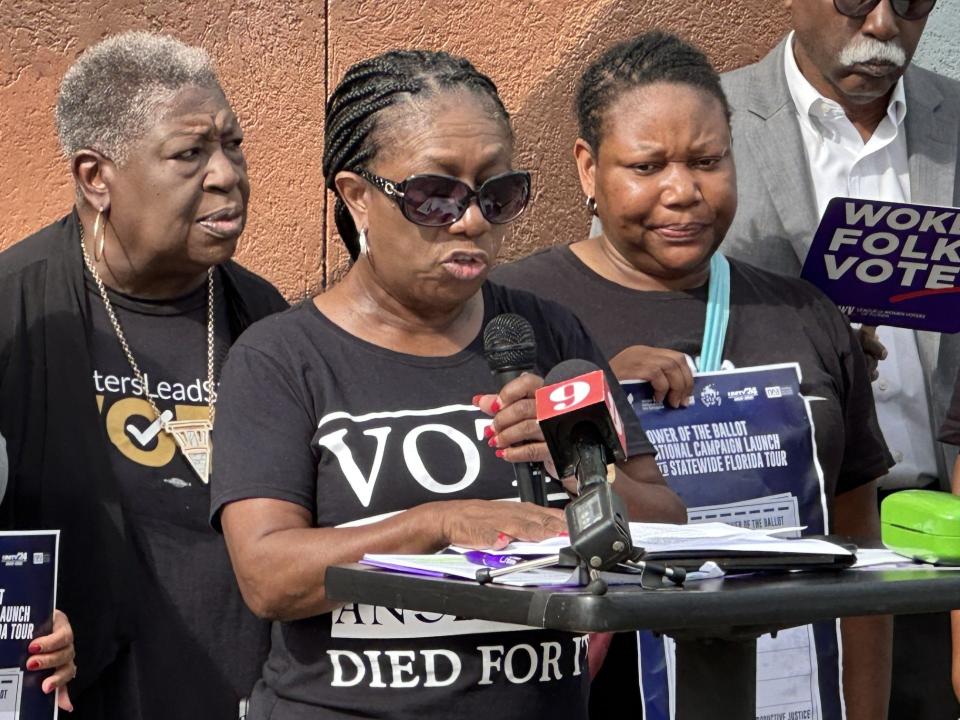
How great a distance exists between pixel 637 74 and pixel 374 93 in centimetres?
104

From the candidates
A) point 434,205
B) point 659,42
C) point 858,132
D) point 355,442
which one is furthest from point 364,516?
point 858,132

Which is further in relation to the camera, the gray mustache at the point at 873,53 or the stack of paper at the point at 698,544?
the gray mustache at the point at 873,53

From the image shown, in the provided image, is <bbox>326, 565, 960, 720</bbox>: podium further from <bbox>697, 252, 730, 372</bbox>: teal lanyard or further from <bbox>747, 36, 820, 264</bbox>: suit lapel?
<bbox>747, 36, 820, 264</bbox>: suit lapel

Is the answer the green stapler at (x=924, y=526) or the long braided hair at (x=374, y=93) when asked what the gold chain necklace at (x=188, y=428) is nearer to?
the long braided hair at (x=374, y=93)

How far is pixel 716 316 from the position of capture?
3738 mm

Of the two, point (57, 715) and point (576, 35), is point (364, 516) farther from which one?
point (576, 35)

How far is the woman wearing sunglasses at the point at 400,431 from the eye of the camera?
256 cm

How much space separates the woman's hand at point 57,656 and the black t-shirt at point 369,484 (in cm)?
42

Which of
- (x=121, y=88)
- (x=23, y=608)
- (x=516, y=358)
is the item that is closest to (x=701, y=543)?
(x=516, y=358)

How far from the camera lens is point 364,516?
2.66 metres

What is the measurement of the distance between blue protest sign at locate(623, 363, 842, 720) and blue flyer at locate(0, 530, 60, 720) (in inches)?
51.2

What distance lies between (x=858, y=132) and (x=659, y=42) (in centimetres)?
91

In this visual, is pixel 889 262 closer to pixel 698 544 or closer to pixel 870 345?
pixel 870 345

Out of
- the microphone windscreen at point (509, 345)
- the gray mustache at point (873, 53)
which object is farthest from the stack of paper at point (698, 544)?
the gray mustache at point (873, 53)
